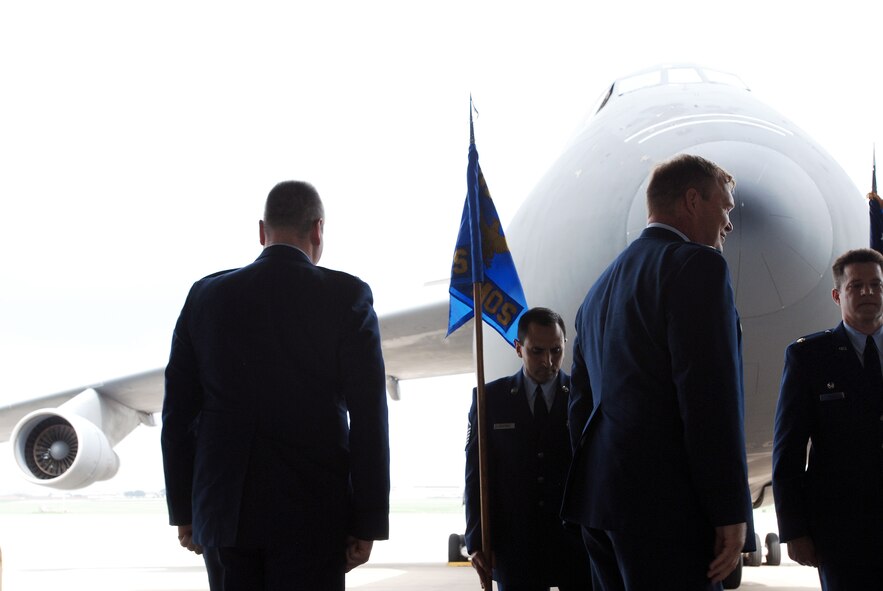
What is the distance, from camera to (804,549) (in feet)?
9.30

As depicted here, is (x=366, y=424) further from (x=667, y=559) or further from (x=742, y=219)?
(x=742, y=219)

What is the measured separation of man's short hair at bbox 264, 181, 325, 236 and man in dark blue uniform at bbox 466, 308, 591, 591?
112cm

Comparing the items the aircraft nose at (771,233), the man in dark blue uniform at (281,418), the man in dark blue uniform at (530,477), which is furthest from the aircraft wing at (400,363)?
the man in dark blue uniform at (281,418)

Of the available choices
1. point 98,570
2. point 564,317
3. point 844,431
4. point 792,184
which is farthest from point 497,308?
point 98,570

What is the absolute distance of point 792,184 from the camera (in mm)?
3795

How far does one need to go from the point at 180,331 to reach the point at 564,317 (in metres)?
2.00

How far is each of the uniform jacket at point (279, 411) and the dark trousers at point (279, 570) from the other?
35mm

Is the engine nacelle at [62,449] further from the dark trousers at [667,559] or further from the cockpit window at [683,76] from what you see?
the dark trousers at [667,559]

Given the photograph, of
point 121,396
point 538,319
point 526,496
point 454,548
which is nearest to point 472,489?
point 526,496

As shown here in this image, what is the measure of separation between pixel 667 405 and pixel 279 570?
1003 millimetres

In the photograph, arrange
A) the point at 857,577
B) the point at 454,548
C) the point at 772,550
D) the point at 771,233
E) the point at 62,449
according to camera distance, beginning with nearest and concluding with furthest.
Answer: the point at 857,577 < the point at 771,233 < the point at 62,449 < the point at 454,548 < the point at 772,550

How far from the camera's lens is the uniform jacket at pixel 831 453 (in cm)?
276

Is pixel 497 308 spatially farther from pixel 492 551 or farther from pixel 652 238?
pixel 652 238

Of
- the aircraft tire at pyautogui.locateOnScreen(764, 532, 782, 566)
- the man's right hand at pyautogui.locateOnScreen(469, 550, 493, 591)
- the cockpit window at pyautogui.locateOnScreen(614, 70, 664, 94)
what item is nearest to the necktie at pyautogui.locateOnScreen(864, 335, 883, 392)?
the man's right hand at pyautogui.locateOnScreen(469, 550, 493, 591)
